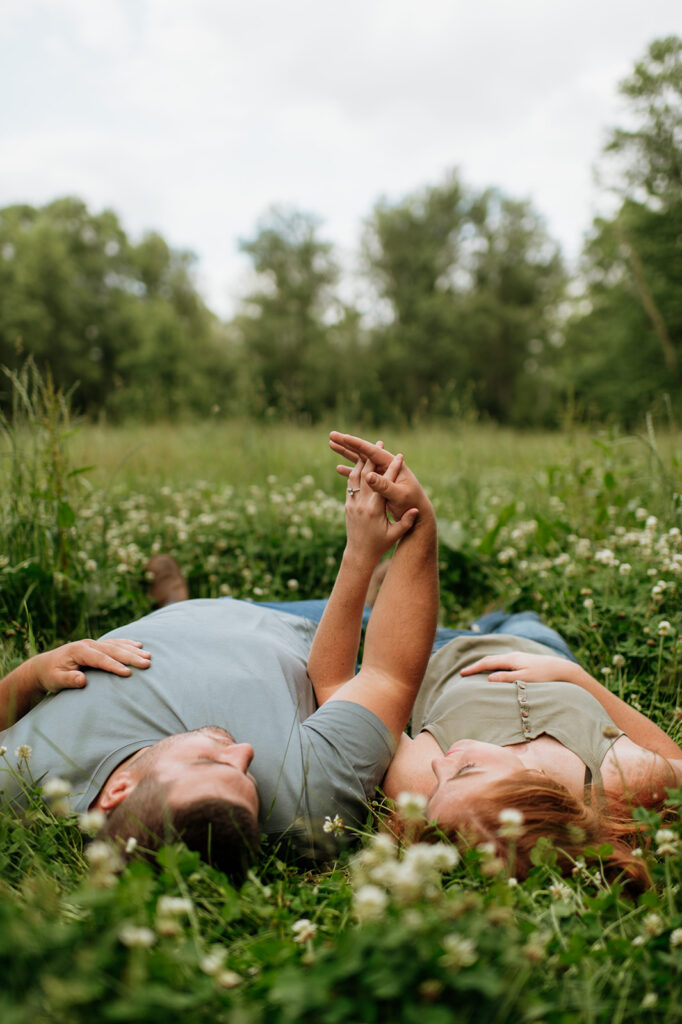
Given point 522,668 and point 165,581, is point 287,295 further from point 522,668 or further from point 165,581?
point 522,668

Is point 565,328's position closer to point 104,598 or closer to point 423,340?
point 423,340

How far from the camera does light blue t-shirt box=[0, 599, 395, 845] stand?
1774 mm

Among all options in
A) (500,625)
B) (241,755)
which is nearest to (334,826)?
(241,755)

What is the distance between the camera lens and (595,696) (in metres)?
2.29

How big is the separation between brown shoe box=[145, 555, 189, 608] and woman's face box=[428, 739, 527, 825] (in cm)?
200

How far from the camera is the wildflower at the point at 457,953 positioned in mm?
935

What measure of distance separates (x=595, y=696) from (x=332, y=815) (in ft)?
3.63

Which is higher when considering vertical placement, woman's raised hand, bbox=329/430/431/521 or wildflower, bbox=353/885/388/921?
woman's raised hand, bbox=329/430/431/521

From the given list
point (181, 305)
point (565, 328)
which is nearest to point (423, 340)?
point (565, 328)

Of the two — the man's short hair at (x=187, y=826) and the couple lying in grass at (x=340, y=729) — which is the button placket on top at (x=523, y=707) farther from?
the man's short hair at (x=187, y=826)

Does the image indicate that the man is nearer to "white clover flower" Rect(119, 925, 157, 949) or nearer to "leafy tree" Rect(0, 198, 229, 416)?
"white clover flower" Rect(119, 925, 157, 949)

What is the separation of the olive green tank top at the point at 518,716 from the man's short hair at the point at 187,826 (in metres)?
0.84

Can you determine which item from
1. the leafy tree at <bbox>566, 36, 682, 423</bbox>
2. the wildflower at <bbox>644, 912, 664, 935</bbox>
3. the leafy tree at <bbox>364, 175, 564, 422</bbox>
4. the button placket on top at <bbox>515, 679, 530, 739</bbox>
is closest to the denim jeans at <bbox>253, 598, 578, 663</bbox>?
the button placket on top at <bbox>515, 679, 530, 739</bbox>

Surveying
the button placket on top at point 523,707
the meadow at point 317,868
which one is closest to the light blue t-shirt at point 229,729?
the meadow at point 317,868
